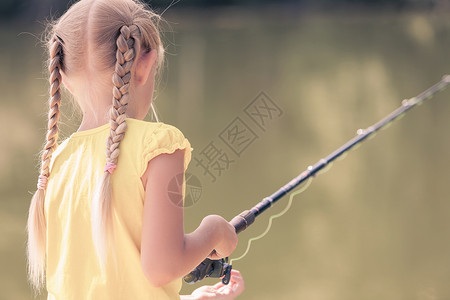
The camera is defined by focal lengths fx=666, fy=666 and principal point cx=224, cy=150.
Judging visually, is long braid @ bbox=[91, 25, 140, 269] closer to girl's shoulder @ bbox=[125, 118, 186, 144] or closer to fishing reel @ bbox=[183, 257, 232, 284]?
girl's shoulder @ bbox=[125, 118, 186, 144]

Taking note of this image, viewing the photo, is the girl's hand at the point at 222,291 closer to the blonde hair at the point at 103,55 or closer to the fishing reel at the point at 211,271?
the fishing reel at the point at 211,271

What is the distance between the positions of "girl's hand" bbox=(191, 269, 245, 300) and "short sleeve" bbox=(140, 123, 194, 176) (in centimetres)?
34

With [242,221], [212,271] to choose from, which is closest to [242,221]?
[242,221]

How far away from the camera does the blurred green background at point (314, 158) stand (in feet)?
8.70

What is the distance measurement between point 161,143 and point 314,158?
3.23 metres

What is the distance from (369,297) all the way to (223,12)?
15773 mm

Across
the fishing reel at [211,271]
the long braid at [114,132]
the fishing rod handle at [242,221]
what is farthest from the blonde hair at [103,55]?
the fishing rod handle at [242,221]

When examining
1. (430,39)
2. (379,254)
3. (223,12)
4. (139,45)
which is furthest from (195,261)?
(223,12)

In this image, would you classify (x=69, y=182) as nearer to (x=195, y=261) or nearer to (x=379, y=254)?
(x=195, y=261)

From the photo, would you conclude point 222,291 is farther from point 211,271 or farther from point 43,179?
point 43,179

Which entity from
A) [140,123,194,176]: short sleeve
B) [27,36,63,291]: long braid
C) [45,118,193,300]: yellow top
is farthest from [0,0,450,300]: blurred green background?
[140,123,194,176]: short sleeve

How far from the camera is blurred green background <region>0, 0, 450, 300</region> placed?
2650mm

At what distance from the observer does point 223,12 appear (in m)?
17.6

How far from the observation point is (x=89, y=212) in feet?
3.02
